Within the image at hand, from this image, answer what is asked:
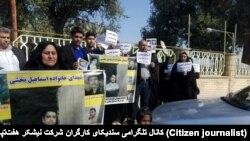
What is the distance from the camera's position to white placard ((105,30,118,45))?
766cm

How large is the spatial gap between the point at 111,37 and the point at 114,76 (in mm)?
743

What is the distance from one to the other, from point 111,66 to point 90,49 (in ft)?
1.53

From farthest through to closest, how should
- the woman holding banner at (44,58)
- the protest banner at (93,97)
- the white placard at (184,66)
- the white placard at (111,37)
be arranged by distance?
1. the white placard at (184,66)
2. the white placard at (111,37)
3. the protest banner at (93,97)
4. the woman holding banner at (44,58)

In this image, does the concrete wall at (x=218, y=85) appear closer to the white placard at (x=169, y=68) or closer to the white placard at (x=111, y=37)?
the white placard at (x=169, y=68)

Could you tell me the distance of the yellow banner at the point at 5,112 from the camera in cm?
458

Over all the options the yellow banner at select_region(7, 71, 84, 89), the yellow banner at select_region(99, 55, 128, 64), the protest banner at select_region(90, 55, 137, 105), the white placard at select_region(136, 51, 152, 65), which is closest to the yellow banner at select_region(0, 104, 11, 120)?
the yellow banner at select_region(7, 71, 84, 89)

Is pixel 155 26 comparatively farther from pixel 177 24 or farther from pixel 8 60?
pixel 8 60

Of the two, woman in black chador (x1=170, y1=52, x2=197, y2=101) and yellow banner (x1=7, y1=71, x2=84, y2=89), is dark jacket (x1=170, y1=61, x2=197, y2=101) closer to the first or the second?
woman in black chador (x1=170, y1=52, x2=197, y2=101)

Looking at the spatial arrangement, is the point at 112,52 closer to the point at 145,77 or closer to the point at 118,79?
the point at 118,79

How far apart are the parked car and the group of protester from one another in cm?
41

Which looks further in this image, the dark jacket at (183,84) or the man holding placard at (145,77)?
the dark jacket at (183,84)

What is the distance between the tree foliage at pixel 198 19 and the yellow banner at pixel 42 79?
29.2 metres

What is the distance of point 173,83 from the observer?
29.0 ft

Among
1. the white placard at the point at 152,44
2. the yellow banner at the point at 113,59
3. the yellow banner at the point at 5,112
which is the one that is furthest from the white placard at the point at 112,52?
the yellow banner at the point at 5,112
